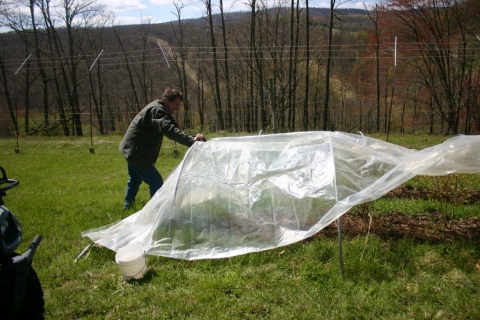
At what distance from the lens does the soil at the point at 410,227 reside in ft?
→ 12.0

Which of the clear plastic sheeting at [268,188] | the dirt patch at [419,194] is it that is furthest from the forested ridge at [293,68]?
the clear plastic sheeting at [268,188]

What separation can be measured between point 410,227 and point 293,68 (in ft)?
52.4

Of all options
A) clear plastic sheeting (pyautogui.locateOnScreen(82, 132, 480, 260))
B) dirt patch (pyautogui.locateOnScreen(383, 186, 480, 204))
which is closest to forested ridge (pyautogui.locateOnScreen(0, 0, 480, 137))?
dirt patch (pyautogui.locateOnScreen(383, 186, 480, 204))

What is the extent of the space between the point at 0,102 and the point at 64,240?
23.5m

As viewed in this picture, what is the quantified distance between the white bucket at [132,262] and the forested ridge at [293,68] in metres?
7.74

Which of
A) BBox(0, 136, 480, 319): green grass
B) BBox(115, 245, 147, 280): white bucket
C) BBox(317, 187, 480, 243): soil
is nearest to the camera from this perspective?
BBox(0, 136, 480, 319): green grass

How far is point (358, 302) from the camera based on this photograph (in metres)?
2.62

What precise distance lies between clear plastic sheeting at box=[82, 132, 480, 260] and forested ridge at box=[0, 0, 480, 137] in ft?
22.1

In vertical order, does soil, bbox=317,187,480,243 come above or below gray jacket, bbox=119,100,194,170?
below

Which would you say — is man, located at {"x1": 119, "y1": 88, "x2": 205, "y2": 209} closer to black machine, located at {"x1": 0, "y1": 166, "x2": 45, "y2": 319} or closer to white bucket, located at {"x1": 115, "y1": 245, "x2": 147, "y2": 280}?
white bucket, located at {"x1": 115, "y1": 245, "x2": 147, "y2": 280}

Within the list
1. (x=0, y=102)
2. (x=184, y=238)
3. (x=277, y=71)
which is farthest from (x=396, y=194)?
(x=0, y=102)

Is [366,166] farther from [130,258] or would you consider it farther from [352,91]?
[352,91]

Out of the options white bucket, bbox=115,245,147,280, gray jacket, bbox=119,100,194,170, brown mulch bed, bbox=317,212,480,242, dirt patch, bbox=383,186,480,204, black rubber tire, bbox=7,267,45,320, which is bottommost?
dirt patch, bbox=383,186,480,204

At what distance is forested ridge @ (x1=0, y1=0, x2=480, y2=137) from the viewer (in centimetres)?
1350
